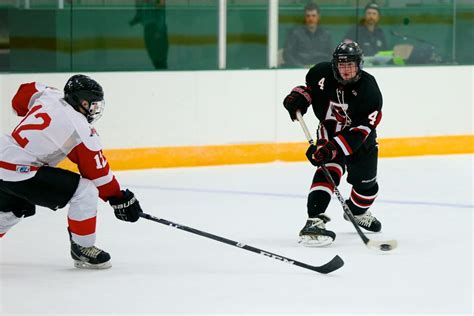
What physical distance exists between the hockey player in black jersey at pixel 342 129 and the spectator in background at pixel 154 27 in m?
2.34

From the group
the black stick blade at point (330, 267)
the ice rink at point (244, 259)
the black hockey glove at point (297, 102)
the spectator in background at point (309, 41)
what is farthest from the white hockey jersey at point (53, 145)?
the spectator in background at point (309, 41)

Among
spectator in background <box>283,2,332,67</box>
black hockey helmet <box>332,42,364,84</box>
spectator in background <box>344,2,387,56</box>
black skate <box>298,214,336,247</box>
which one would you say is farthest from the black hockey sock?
spectator in background <box>344,2,387,56</box>

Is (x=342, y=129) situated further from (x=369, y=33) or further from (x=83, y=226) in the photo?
(x=369, y=33)

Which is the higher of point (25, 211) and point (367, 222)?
point (25, 211)

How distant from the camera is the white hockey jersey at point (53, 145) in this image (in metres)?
3.84

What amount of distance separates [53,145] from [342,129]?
1354 mm

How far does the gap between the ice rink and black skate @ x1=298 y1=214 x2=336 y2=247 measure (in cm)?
5

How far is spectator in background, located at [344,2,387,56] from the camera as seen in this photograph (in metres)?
7.55

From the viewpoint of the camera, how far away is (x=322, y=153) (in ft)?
14.7

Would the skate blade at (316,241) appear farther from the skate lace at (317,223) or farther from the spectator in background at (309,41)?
the spectator in background at (309,41)

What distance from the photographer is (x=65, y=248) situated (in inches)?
177

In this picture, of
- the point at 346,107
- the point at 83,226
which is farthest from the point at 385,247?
the point at 83,226

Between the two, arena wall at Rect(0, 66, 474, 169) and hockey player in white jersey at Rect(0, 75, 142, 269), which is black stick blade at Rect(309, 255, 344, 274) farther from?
arena wall at Rect(0, 66, 474, 169)

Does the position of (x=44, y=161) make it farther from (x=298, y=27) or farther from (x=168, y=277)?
(x=298, y=27)
